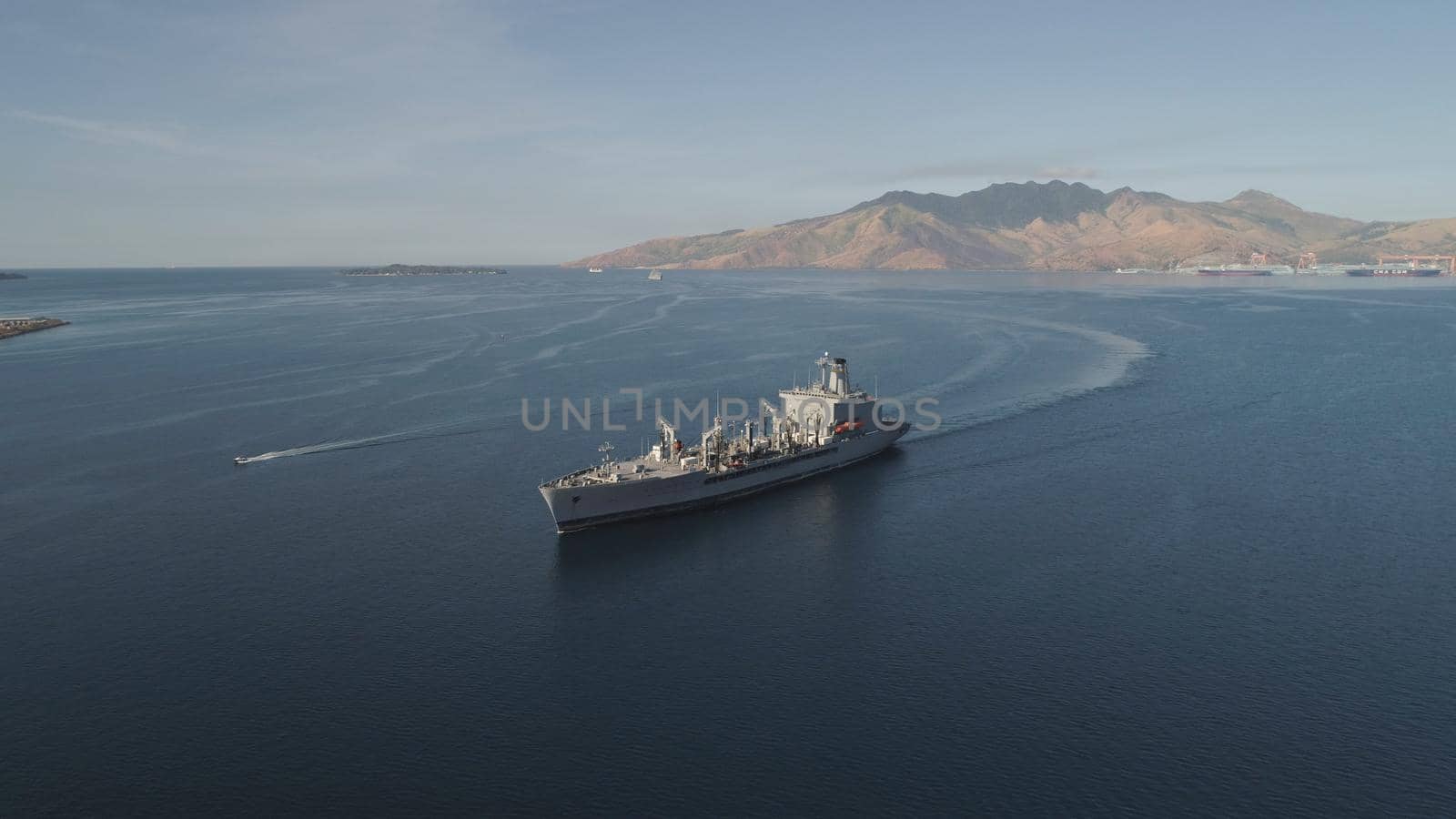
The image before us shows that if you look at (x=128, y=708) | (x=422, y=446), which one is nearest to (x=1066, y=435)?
(x=422, y=446)

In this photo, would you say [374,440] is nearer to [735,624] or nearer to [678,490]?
[678,490]

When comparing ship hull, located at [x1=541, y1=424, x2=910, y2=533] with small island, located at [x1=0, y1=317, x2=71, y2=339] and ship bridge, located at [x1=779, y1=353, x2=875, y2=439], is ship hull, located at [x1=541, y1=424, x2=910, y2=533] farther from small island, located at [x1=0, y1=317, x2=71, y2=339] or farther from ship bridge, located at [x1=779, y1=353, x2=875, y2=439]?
small island, located at [x1=0, y1=317, x2=71, y2=339]

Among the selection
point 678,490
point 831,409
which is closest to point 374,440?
point 678,490

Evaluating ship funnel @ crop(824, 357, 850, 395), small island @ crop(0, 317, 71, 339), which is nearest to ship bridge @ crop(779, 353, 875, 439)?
→ ship funnel @ crop(824, 357, 850, 395)

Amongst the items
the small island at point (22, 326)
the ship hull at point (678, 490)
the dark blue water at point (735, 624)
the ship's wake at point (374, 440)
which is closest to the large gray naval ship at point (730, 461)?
the ship hull at point (678, 490)

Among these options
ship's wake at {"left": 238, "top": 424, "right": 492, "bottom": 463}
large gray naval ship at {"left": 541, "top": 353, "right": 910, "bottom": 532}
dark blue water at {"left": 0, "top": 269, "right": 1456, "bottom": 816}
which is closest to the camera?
dark blue water at {"left": 0, "top": 269, "right": 1456, "bottom": 816}

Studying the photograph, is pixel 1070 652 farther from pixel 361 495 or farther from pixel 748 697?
pixel 361 495
